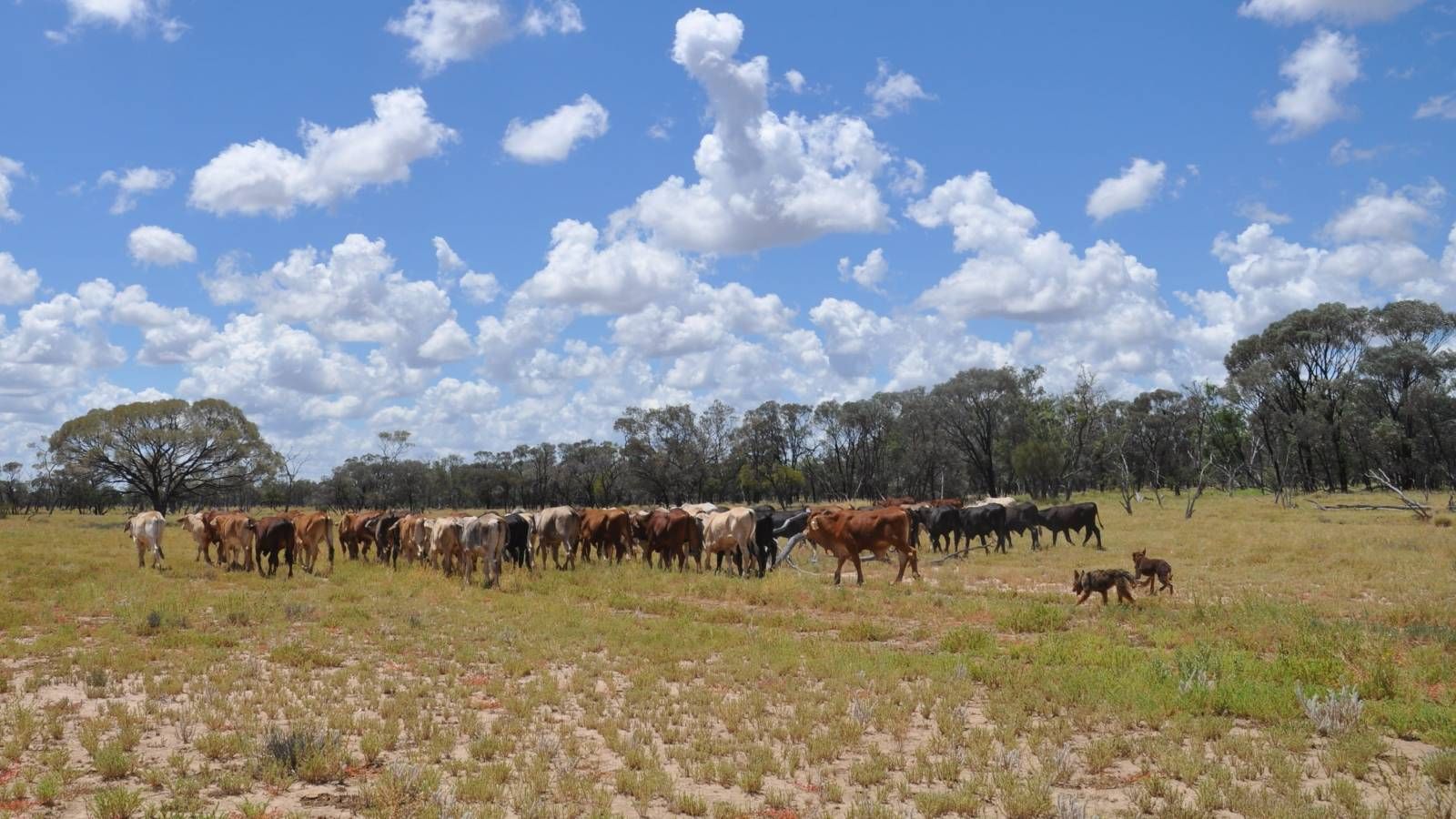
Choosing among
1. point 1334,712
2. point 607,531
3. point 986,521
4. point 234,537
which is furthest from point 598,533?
point 1334,712

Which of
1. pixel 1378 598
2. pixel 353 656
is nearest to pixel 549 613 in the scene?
pixel 353 656

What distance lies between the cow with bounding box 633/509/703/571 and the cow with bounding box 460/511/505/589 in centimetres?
506

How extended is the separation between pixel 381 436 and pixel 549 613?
99.4 metres

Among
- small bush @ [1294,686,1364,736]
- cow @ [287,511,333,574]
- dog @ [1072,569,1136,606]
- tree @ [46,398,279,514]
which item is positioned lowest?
small bush @ [1294,686,1364,736]

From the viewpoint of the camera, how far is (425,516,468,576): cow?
22.5 m

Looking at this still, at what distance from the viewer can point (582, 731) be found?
884 centimetres

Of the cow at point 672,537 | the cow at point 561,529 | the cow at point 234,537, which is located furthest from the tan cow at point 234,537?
the cow at point 672,537

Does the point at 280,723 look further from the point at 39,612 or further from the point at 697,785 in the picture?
the point at 39,612

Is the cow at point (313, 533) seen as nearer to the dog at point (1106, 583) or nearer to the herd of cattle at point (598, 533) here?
the herd of cattle at point (598, 533)

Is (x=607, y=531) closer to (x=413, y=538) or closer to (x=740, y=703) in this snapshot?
(x=413, y=538)

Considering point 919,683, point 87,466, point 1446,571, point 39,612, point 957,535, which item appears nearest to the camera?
point 919,683

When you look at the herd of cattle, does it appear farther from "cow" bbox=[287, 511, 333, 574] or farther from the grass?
the grass

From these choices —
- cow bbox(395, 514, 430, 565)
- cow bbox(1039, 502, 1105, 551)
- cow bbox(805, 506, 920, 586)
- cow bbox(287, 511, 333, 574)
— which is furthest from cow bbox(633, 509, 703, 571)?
cow bbox(1039, 502, 1105, 551)

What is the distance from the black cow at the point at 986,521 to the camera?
29656 mm
